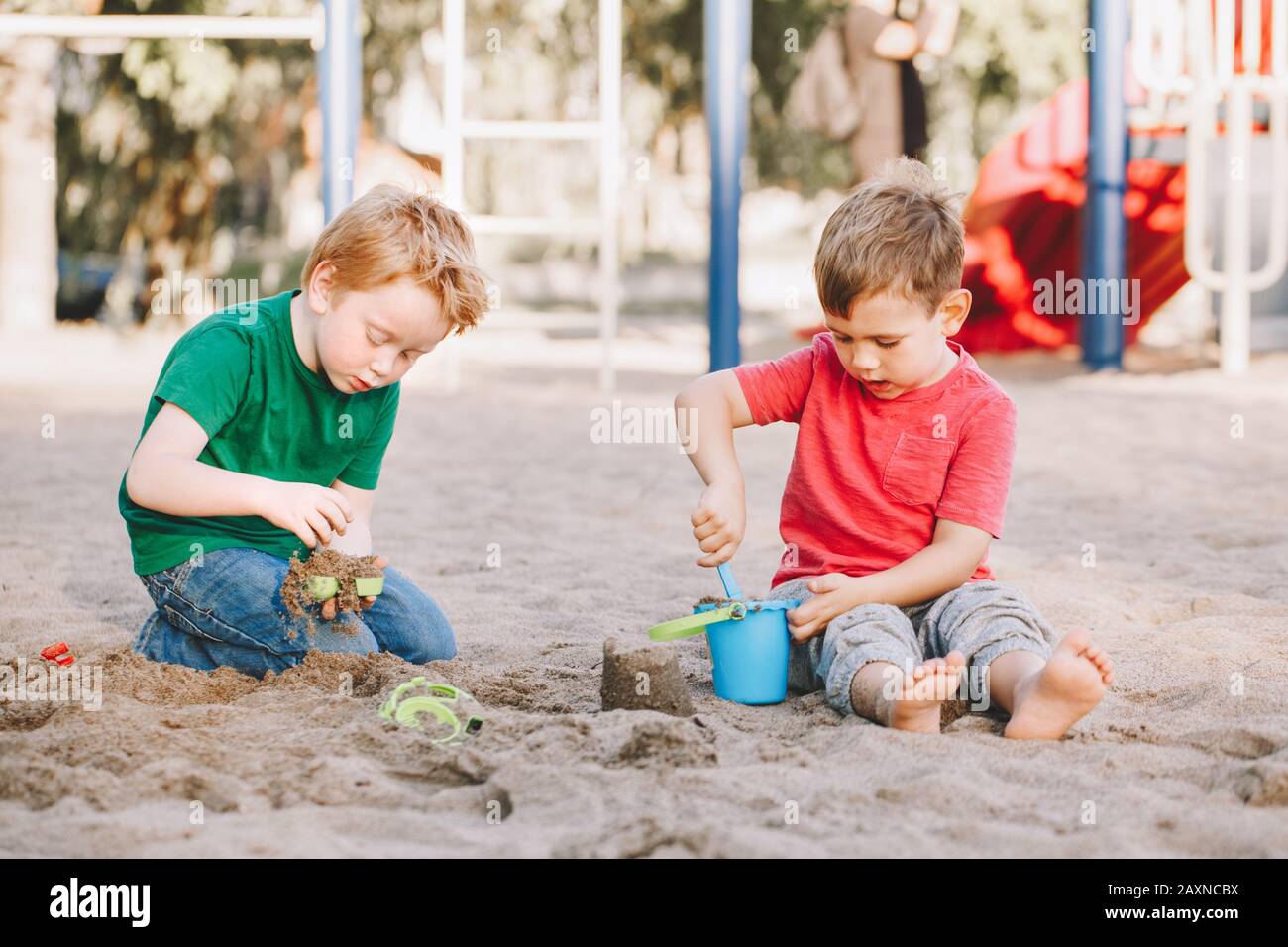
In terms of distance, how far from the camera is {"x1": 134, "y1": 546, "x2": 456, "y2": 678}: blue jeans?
2398 millimetres

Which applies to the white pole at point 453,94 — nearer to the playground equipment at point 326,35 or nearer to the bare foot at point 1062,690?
the playground equipment at point 326,35

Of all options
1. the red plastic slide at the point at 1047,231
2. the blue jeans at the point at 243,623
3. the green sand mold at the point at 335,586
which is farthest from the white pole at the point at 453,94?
the green sand mold at the point at 335,586

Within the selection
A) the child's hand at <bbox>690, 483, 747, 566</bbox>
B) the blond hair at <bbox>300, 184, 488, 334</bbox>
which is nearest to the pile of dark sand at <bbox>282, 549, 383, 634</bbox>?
the blond hair at <bbox>300, 184, 488, 334</bbox>

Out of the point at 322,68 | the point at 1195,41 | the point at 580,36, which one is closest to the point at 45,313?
the point at 322,68

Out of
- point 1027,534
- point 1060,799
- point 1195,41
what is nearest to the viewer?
point 1060,799

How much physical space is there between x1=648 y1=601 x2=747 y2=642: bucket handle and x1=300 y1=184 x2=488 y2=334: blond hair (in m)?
0.64

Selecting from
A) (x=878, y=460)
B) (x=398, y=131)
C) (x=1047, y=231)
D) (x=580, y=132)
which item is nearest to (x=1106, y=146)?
(x=1047, y=231)

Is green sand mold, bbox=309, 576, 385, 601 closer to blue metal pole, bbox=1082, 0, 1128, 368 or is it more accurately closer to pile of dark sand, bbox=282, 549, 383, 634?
pile of dark sand, bbox=282, 549, 383, 634

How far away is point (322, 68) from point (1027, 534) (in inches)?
165

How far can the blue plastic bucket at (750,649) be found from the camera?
2266 millimetres

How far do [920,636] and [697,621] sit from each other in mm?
472

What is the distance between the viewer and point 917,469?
2.44 meters

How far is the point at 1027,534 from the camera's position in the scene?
12.5 ft

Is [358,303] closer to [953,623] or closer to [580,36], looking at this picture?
[953,623]
